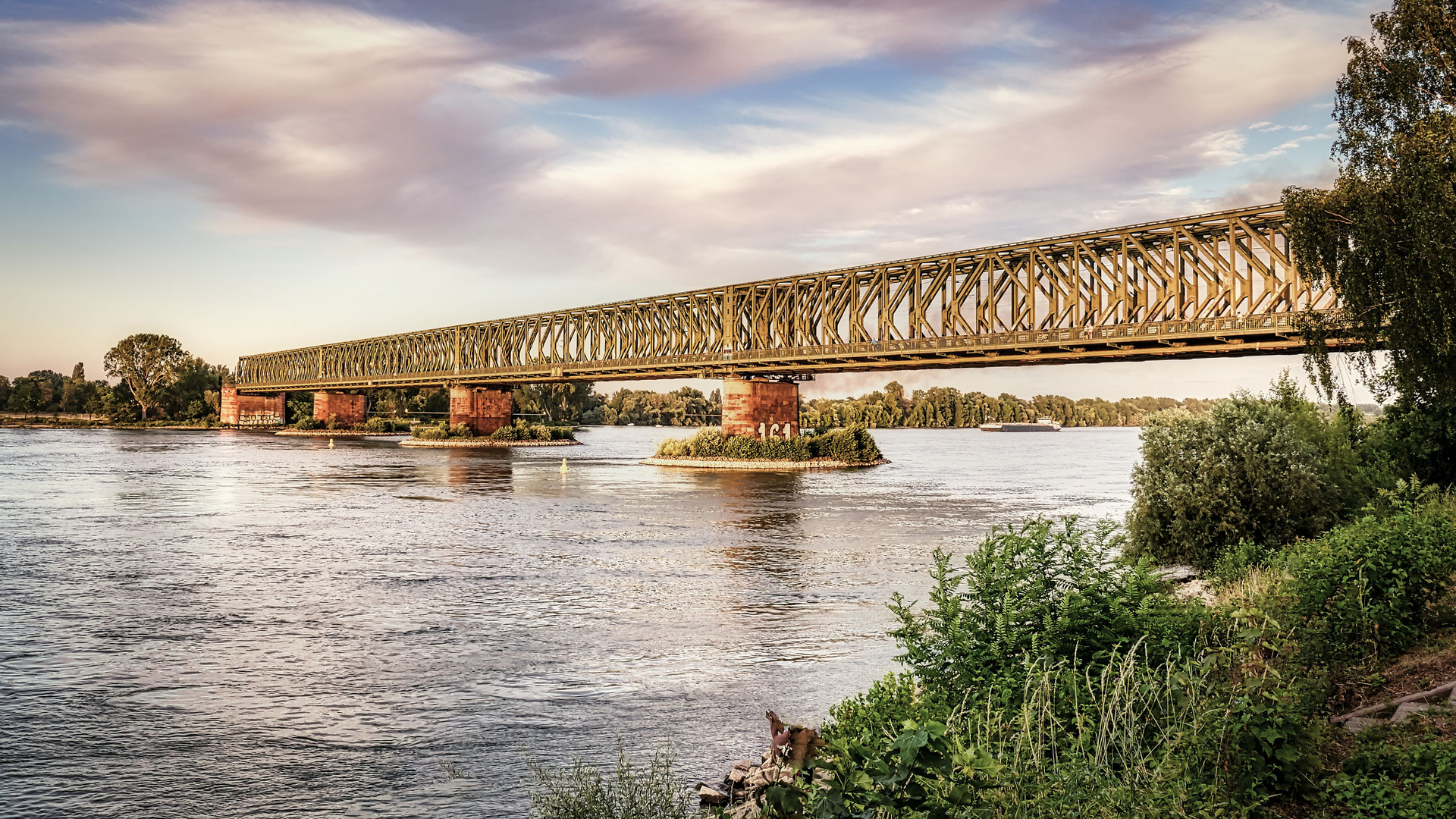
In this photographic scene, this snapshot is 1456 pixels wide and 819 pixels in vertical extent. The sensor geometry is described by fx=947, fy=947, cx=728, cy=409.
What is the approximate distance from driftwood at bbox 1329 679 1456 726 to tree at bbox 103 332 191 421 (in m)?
210

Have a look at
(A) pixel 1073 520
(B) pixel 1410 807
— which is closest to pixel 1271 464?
(A) pixel 1073 520

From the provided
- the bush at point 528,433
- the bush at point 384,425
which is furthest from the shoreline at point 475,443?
the bush at point 384,425

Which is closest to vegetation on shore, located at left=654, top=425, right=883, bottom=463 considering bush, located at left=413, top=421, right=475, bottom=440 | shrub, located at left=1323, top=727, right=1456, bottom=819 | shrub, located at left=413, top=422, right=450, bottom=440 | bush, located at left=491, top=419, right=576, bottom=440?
bush, located at left=413, top=421, right=475, bottom=440

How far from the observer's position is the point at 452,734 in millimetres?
10289

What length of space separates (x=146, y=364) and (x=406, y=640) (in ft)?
661

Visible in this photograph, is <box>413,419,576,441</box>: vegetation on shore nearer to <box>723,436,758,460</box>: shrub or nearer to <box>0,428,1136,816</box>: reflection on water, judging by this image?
<box>723,436,758,460</box>: shrub

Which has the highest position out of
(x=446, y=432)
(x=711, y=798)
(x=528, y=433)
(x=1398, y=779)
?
(x=446, y=432)

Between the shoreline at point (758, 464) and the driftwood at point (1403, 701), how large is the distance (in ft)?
197

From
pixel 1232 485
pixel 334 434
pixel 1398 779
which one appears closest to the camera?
pixel 1398 779

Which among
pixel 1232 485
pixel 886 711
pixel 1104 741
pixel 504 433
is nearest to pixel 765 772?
pixel 886 711

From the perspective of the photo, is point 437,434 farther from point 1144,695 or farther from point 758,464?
point 1144,695

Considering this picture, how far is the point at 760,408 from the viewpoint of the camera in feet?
259

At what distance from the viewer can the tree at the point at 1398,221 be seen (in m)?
16.4

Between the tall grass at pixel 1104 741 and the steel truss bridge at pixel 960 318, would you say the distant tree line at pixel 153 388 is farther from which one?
the tall grass at pixel 1104 741
